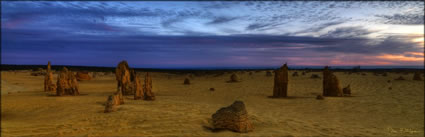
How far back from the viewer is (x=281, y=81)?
56.7 ft

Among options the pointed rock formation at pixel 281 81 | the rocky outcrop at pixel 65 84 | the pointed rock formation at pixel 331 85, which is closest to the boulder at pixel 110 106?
the rocky outcrop at pixel 65 84

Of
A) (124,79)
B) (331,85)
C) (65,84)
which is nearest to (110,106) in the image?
(65,84)

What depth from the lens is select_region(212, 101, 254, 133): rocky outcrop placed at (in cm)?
738

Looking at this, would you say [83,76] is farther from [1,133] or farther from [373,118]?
[373,118]

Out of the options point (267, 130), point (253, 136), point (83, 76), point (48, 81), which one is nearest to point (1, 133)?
point (253, 136)

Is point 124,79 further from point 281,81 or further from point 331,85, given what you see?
point 331,85

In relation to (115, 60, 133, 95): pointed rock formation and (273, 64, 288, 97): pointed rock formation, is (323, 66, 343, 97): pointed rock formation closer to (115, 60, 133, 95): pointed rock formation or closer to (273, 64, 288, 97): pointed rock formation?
(273, 64, 288, 97): pointed rock formation

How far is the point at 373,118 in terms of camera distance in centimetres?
1088

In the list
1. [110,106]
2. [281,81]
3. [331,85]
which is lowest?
[110,106]

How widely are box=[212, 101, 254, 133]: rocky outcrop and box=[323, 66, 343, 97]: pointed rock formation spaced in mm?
12190

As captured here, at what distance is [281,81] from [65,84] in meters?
13.2

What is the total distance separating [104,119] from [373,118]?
395 inches

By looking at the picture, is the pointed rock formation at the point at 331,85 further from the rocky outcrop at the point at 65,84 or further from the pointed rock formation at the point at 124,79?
the rocky outcrop at the point at 65,84

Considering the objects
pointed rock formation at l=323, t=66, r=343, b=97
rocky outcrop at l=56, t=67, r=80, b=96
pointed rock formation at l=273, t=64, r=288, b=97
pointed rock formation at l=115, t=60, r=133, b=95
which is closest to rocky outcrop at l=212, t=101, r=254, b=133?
pointed rock formation at l=273, t=64, r=288, b=97
